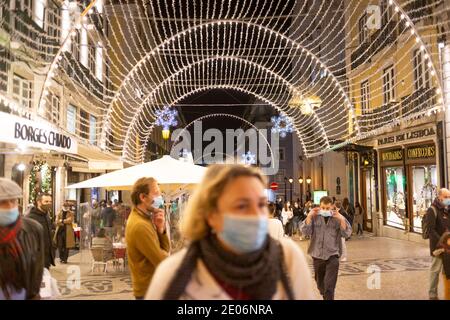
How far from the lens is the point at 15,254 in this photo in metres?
3.46

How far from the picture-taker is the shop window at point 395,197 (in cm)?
1944

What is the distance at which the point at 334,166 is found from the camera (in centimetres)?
3034

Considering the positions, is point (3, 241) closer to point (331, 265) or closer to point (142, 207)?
point (142, 207)

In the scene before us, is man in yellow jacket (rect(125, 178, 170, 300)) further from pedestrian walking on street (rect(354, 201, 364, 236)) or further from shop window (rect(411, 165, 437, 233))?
pedestrian walking on street (rect(354, 201, 364, 236))

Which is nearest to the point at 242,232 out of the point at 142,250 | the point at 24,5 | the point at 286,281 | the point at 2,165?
the point at 286,281

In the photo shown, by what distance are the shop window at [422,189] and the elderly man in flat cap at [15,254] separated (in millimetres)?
15750

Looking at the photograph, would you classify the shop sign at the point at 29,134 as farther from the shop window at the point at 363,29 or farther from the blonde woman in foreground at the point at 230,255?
the shop window at the point at 363,29

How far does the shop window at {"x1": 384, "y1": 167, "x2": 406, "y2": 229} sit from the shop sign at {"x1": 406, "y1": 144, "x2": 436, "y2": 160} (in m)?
1.03

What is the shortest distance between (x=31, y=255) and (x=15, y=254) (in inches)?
5.5

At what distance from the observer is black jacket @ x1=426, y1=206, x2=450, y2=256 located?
7.87 meters

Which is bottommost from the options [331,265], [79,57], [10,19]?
[331,265]

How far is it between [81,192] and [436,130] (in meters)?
17.6

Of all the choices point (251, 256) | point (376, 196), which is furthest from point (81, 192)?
point (251, 256)

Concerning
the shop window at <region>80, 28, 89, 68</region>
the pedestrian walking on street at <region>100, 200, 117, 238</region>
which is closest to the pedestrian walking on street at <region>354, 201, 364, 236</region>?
the pedestrian walking on street at <region>100, 200, 117, 238</region>
